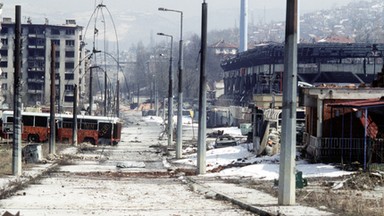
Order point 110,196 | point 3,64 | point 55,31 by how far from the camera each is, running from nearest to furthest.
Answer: point 110,196 < point 3,64 < point 55,31

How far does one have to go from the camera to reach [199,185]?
105 ft

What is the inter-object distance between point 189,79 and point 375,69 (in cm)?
6507

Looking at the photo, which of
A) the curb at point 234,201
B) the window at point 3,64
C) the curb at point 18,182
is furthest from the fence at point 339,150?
the window at point 3,64

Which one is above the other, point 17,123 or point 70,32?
point 70,32

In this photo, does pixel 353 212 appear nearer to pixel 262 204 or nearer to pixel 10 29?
pixel 262 204

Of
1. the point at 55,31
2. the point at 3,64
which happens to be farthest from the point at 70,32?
the point at 3,64

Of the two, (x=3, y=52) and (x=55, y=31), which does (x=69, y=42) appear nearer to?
(x=55, y=31)

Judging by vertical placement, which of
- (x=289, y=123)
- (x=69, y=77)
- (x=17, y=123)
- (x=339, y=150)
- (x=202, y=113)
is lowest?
(x=339, y=150)

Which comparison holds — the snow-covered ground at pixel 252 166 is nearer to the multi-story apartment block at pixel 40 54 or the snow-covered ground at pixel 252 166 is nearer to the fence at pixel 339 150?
the fence at pixel 339 150

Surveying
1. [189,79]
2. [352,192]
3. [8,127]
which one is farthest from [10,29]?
[352,192]

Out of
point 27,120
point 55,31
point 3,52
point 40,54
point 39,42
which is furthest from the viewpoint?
point 39,42

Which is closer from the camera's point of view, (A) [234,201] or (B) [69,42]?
(A) [234,201]

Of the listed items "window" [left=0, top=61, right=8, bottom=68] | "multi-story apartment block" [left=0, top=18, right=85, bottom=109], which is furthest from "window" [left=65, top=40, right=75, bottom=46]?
"window" [left=0, top=61, right=8, bottom=68]

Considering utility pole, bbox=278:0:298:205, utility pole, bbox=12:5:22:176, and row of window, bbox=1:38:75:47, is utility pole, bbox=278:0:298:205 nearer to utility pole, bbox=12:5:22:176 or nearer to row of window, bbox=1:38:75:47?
utility pole, bbox=12:5:22:176
